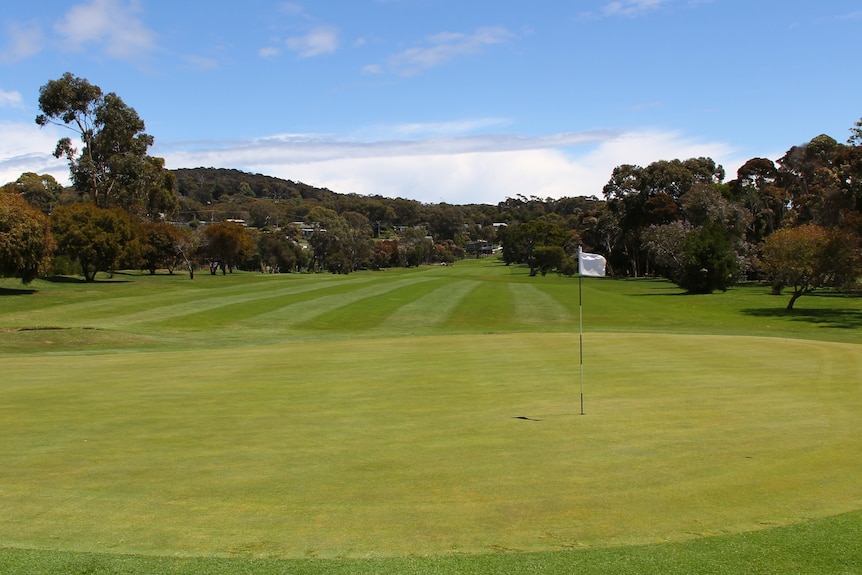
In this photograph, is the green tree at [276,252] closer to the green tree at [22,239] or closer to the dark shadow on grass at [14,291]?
the dark shadow on grass at [14,291]

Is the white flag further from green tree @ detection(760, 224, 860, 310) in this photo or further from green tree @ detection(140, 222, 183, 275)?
green tree @ detection(140, 222, 183, 275)

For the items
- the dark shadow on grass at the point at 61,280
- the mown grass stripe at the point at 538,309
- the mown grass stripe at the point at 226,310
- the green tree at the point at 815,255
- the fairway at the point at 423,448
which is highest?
the green tree at the point at 815,255

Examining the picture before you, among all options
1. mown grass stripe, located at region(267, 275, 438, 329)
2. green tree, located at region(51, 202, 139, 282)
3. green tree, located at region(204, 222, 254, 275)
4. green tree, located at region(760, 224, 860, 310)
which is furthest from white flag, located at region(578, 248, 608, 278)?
green tree, located at region(204, 222, 254, 275)

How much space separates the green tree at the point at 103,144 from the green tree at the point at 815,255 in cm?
6893

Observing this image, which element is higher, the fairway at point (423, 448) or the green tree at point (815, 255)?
the green tree at point (815, 255)

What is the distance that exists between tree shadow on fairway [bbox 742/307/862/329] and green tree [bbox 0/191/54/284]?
170 ft

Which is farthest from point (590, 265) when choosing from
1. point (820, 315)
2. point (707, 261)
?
point (707, 261)

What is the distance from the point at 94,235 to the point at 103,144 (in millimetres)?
18288

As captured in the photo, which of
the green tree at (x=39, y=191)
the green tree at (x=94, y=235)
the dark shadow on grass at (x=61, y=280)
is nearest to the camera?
the green tree at (x=94, y=235)

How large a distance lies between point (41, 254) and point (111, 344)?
106 feet

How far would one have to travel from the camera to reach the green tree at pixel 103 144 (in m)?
84.1

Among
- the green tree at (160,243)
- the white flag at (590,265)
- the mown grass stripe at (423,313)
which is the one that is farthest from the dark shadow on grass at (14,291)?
the white flag at (590,265)

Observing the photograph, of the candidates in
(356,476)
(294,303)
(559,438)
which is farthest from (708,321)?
(356,476)

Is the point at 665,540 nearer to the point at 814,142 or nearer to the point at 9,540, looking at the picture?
the point at 9,540
